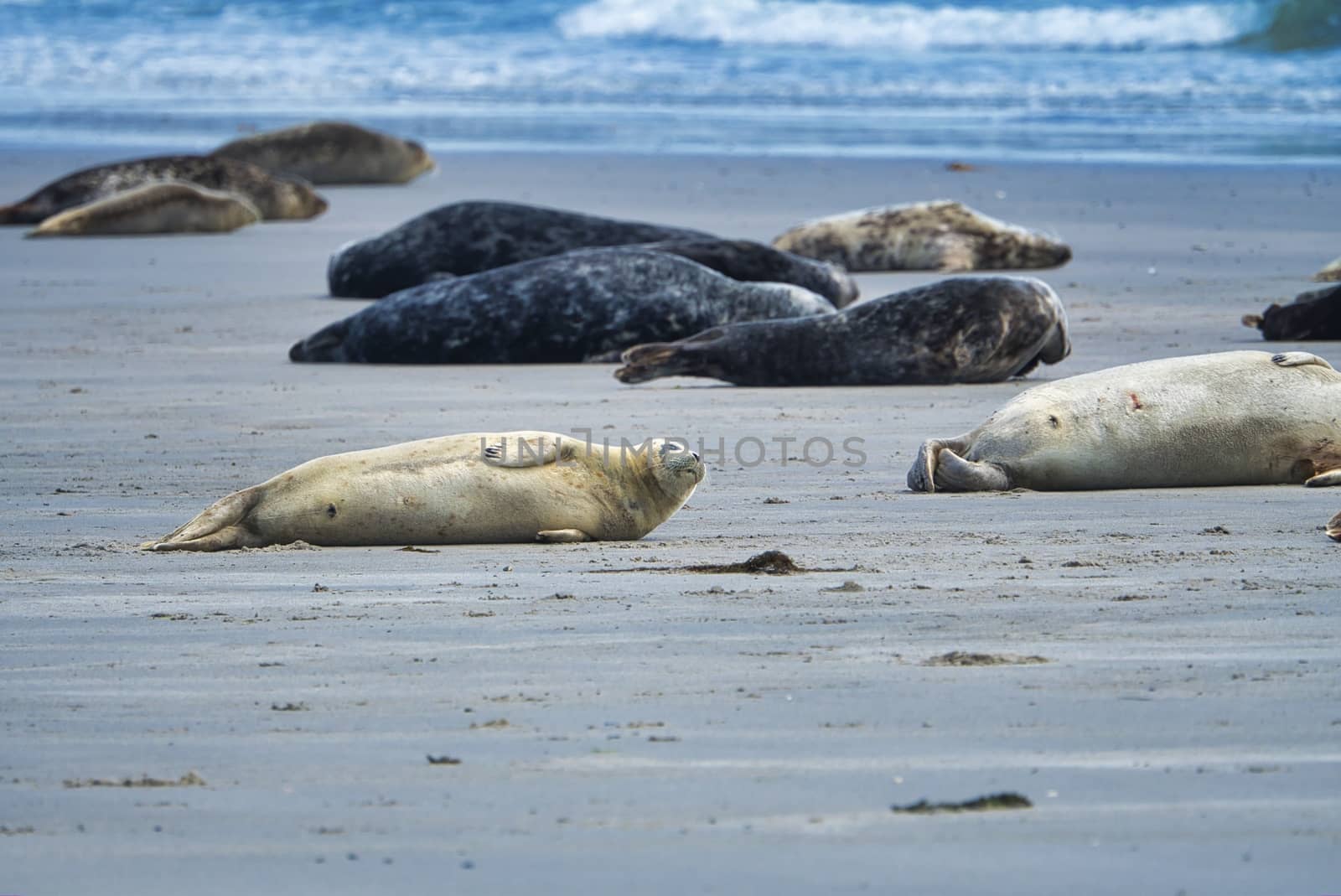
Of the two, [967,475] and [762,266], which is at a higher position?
[762,266]

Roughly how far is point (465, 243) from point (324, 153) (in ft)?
31.0

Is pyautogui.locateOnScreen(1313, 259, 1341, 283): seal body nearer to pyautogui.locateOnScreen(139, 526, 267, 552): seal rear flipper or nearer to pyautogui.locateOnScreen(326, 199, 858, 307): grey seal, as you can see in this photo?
pyautogui.locateOnScreen(326, 199, 858, 307): grey seal

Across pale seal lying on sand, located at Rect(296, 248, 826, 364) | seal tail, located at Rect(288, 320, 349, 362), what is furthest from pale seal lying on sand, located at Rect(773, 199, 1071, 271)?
seal tail, located at Rect(288, 320, 349, 362)

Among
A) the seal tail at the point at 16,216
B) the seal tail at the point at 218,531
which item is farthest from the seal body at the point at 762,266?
the seal tail at the point at 16,216

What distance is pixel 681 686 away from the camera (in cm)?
339

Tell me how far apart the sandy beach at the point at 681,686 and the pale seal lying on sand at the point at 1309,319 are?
8.32ft

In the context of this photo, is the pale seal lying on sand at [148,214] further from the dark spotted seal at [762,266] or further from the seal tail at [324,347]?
the seal tail at [324,347]

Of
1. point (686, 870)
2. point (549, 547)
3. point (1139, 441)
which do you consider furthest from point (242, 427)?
point (686, 870)

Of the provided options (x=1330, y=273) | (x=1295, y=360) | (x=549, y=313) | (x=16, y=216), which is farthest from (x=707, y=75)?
(x=1295, y=360)

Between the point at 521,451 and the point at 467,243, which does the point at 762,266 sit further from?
the point at 521,451

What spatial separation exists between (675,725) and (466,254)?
341 inches

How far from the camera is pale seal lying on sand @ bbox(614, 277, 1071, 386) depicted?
8.05 meters

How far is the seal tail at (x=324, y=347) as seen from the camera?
9.09 meters

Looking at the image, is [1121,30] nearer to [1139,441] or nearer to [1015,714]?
[1139,441]
